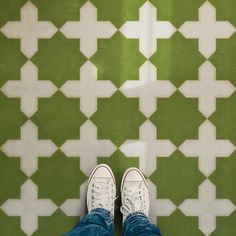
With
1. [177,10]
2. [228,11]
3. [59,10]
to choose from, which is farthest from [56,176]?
[228,11]

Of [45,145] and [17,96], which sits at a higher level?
[17,96]

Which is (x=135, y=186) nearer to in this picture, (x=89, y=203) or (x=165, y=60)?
(x=89, y=203)

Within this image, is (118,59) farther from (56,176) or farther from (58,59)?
(56,176)

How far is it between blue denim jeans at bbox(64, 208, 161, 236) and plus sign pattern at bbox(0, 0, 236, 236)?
0.44 ft

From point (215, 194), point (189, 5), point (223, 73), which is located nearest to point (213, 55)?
point (223, 73)

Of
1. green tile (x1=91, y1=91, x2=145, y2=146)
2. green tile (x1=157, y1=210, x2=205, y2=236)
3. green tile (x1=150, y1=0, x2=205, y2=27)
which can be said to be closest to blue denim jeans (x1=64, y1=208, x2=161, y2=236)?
green tile (x1=157, y1=210, x2=205, y2=236)

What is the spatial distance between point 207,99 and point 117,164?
0.34m

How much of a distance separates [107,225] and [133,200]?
159 millimetres

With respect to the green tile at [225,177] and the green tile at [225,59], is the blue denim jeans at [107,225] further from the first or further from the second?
the green tile at [225,59]

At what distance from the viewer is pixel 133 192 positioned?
3.89 ft

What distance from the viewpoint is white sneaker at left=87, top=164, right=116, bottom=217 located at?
1.18 m

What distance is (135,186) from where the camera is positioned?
1.19 meters

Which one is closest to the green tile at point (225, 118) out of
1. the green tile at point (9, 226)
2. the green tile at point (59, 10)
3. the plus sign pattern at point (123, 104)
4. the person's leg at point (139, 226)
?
the plus sign pattern at point (123, 104)

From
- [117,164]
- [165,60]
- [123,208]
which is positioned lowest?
[123,208]
